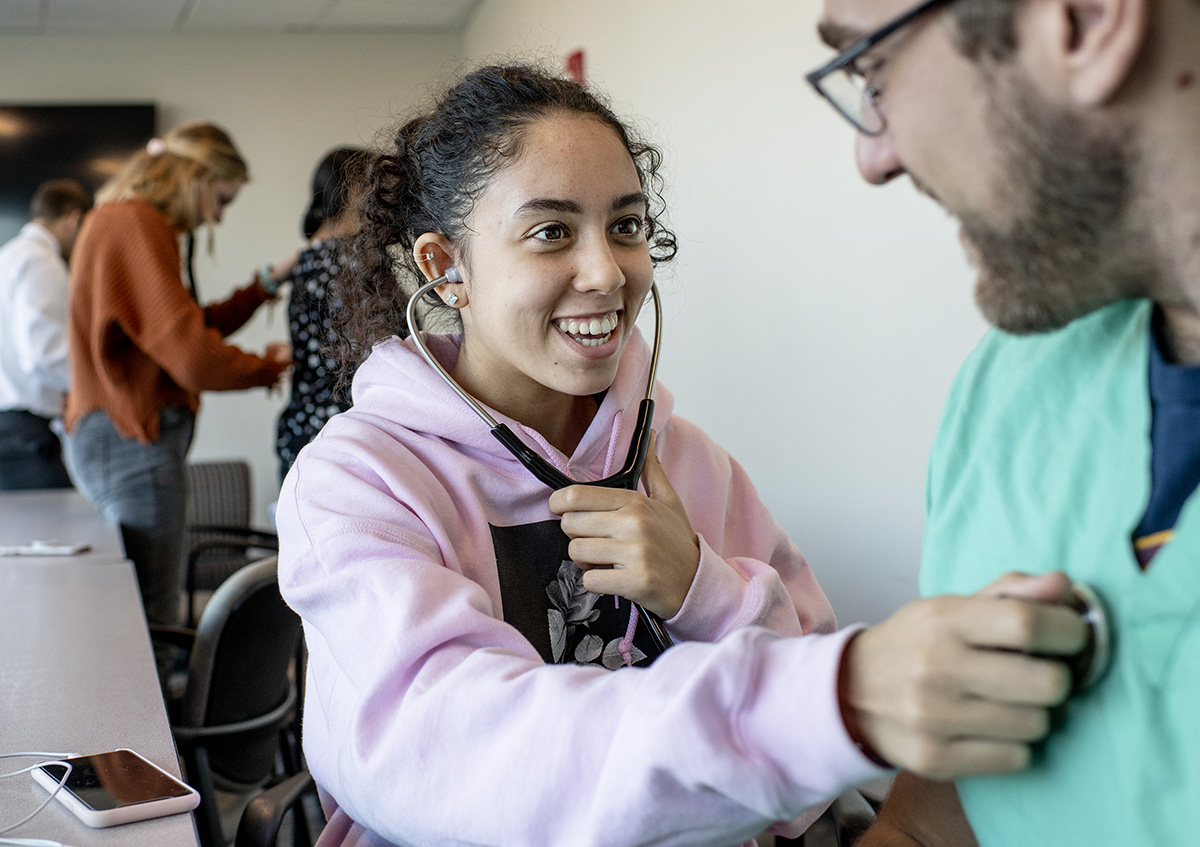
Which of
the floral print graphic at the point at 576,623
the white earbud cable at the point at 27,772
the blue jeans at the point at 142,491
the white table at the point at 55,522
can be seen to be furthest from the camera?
the blue jeans at the point at 142,491

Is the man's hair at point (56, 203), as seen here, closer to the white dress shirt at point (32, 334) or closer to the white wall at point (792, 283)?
the white dress shirt at point (32, 334)

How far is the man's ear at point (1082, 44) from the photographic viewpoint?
1.97ft

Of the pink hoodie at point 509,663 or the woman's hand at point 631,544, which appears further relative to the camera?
the woman's hand at point 631,544

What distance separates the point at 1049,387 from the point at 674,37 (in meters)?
2.54

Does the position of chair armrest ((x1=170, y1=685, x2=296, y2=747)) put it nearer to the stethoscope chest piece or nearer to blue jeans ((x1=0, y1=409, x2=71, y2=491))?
the stethoscope chest piece

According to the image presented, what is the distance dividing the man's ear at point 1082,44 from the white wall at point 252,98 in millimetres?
5016

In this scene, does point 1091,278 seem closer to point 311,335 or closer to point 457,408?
point 457,408

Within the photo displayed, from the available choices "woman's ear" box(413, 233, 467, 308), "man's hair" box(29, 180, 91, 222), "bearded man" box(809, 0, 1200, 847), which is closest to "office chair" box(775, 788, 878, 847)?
"bearded man" box(809, 0, 1200, 847)

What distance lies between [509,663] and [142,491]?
81.0 inches

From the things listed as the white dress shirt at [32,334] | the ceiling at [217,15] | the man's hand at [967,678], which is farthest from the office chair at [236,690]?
the ceiling at [217,15]

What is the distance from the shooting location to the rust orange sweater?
2.54 m

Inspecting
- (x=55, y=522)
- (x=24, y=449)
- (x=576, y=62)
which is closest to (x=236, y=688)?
(x=55, y=522)

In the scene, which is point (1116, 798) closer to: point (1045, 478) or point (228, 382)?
point (1045, 478)

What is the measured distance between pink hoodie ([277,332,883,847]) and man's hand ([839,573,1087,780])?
3 cm
